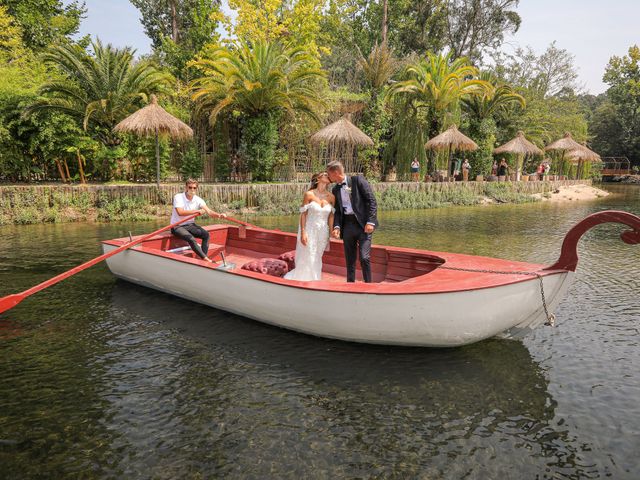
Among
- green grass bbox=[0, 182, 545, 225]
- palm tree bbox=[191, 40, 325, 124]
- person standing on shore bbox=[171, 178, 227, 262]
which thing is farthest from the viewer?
palm tree bbox=[191, 40, 325, 124]

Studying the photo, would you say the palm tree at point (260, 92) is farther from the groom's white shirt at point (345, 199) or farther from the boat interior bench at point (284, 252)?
the groom's white shirt at point (345, 199)

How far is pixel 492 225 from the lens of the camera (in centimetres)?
1445

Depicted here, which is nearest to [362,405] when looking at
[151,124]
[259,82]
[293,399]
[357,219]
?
[293,399]

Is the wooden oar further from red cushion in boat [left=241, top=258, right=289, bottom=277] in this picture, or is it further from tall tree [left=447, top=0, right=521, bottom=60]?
tall tree [left=447, top=0, right=521, bottom=60]

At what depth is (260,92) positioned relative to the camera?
17516 mm

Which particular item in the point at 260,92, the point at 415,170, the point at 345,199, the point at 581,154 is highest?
the point at 260,92

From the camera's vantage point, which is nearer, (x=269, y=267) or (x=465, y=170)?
(x=269, y=267)

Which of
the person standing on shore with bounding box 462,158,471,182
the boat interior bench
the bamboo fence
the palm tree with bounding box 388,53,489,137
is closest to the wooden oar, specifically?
the boat interior bench

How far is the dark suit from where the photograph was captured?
18.1ft

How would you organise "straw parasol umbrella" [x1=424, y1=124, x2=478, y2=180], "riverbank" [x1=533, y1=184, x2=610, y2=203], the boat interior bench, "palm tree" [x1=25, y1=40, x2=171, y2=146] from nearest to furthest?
the boat interior bench → "palm tree" [x1=25, y1=40, x2=171, y2=146] → "straw parasol umbrella" [x1=424, y1=124, x2=478, y2=180] → "riverbank" [x1=533, y1=184, x2=610, y2=203]

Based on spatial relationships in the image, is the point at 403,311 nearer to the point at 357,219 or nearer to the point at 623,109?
the point at 357,219

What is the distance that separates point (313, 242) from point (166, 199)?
10725mm

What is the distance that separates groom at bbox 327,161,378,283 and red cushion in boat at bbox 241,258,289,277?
1.10 meters

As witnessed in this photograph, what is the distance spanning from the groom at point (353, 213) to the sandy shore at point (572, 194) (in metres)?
21.6
